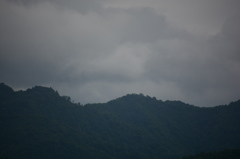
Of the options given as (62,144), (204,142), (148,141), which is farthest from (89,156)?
(204,142)

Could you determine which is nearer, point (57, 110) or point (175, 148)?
point (175, 148)

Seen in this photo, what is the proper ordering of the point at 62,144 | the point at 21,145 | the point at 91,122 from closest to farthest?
the point at 21,145, the point at 62,144, the point at 91,122

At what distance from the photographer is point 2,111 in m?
172

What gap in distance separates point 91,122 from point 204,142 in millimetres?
80282

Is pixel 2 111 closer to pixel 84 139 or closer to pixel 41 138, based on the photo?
A: pixel 41 138

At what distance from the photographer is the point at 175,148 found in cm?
18038

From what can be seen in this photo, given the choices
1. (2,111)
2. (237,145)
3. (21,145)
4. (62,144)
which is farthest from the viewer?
(237,145)

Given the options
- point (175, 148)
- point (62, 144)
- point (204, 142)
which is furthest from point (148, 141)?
point (62, 144)

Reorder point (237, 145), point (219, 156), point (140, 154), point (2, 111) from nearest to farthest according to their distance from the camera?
point (219, 156) < point (140, 154) < point (2, 111) < point (237, 145)

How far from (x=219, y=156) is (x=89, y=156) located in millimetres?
66911

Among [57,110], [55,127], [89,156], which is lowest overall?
[89,156]

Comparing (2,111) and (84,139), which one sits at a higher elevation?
(2,111)

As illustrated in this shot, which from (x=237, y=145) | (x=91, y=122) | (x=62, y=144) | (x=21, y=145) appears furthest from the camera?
(x=91, y=122)

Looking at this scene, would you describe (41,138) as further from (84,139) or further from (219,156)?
(219,156)
